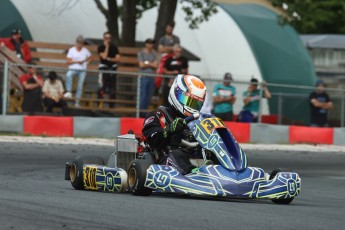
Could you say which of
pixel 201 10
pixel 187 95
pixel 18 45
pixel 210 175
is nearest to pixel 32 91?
pixel 18 45

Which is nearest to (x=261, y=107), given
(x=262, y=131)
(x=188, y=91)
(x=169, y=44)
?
(x=262, y=131)

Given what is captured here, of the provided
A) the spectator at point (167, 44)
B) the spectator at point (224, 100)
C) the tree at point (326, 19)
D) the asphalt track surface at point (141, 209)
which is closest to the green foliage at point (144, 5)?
the spectator at point (167, 44)

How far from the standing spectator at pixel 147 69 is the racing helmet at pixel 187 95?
945cm

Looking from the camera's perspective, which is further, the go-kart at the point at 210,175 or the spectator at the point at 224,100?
the spectator at the point at 224,100

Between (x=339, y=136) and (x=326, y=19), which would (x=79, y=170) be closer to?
(x=339, y=136)

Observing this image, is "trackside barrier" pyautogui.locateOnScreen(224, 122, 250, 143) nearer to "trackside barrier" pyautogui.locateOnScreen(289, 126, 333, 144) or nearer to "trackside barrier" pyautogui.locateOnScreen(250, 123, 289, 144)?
"trackside barrier" pyautogui.locateOnScreen(250, 123, 289, 144)

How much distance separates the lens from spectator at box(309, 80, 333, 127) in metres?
21.0

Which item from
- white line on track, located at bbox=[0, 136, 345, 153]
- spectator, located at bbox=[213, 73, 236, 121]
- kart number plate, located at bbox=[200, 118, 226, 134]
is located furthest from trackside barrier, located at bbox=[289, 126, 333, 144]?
kart number plate, located at bbox=[200, 118, 226, 134]

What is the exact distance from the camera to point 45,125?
1828 cm

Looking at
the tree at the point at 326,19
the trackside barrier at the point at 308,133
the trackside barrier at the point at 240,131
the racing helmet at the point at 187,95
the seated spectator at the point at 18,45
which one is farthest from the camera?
the tree at the point at 326,19

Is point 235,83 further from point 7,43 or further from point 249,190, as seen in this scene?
point 249,190

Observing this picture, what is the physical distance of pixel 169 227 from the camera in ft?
23.1

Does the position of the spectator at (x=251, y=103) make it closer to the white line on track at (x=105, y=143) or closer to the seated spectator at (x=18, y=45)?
the white line on track at (x=105, y=143)

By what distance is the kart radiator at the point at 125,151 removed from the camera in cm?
1016
